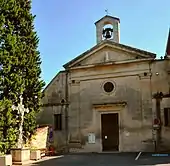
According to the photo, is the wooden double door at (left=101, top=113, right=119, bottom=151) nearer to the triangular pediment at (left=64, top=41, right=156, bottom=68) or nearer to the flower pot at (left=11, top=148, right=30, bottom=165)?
the triangular pediment at (left=64, top=41, right=156, bottom=68)

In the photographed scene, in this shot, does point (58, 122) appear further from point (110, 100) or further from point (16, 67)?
point (16, 67)

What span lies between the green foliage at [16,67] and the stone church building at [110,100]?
413 cm

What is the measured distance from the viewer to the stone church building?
20.7 metres

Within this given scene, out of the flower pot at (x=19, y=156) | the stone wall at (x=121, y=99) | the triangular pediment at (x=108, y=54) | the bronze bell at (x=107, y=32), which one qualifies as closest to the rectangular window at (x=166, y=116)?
the stone wall at (x=121, y=99)

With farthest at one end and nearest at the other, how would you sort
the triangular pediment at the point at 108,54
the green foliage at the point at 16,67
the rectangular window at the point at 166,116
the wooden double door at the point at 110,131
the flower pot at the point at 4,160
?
the wooden double door at the point at 110,131, the triangular pediment at the point at 108,54, the rectangular window at the point at 166,116, the green foliage at the point at 16,67, the flower pot at the point at 4,160

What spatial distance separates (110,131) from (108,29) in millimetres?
7561

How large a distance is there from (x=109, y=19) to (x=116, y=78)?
4.51m

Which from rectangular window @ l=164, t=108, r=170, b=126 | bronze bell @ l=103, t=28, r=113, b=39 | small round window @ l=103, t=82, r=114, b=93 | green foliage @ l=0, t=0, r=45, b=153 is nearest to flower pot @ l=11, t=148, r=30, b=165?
green foliage @ l=0, t=0, r=45, b=153

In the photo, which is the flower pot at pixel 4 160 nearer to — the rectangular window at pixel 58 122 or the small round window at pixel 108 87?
the rectangular window at pixel 58 122

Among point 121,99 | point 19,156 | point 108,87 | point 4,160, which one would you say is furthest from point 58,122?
point 4,160

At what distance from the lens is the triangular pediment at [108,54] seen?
72.1 ft

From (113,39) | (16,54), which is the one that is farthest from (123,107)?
(16,54)

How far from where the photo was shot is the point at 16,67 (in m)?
17.5

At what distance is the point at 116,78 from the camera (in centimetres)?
2220
